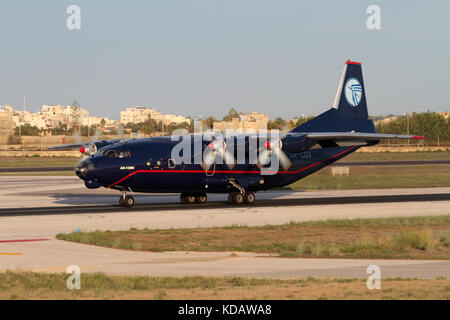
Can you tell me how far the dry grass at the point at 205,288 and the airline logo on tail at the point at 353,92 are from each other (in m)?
26.0

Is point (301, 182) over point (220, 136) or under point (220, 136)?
under

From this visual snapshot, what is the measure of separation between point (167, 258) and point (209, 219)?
10168mm

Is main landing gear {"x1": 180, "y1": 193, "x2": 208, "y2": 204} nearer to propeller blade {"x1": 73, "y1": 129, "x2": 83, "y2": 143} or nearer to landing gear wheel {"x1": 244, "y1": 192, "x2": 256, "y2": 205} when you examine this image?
landing gear wheel {"x1": 244, "y1": 192, "x2": 256, "y2": 205}

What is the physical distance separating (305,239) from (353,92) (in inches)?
764

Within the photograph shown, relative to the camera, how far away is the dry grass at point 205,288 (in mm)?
13906

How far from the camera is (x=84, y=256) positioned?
65.8 ft

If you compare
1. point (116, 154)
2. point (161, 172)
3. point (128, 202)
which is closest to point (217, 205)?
point (161, 172)

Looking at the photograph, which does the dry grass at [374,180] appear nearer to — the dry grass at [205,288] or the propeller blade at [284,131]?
the propeller blade at [284,131]

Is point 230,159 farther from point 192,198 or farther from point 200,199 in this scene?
point 192,198

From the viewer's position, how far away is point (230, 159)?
3591cm

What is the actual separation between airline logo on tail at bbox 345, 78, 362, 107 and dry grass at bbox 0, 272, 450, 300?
2604cm

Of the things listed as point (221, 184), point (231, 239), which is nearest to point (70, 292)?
point (231, 239)

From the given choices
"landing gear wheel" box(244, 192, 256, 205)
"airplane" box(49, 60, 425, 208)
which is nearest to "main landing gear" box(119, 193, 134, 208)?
"airplane" box(49, 60, 425, 208)
